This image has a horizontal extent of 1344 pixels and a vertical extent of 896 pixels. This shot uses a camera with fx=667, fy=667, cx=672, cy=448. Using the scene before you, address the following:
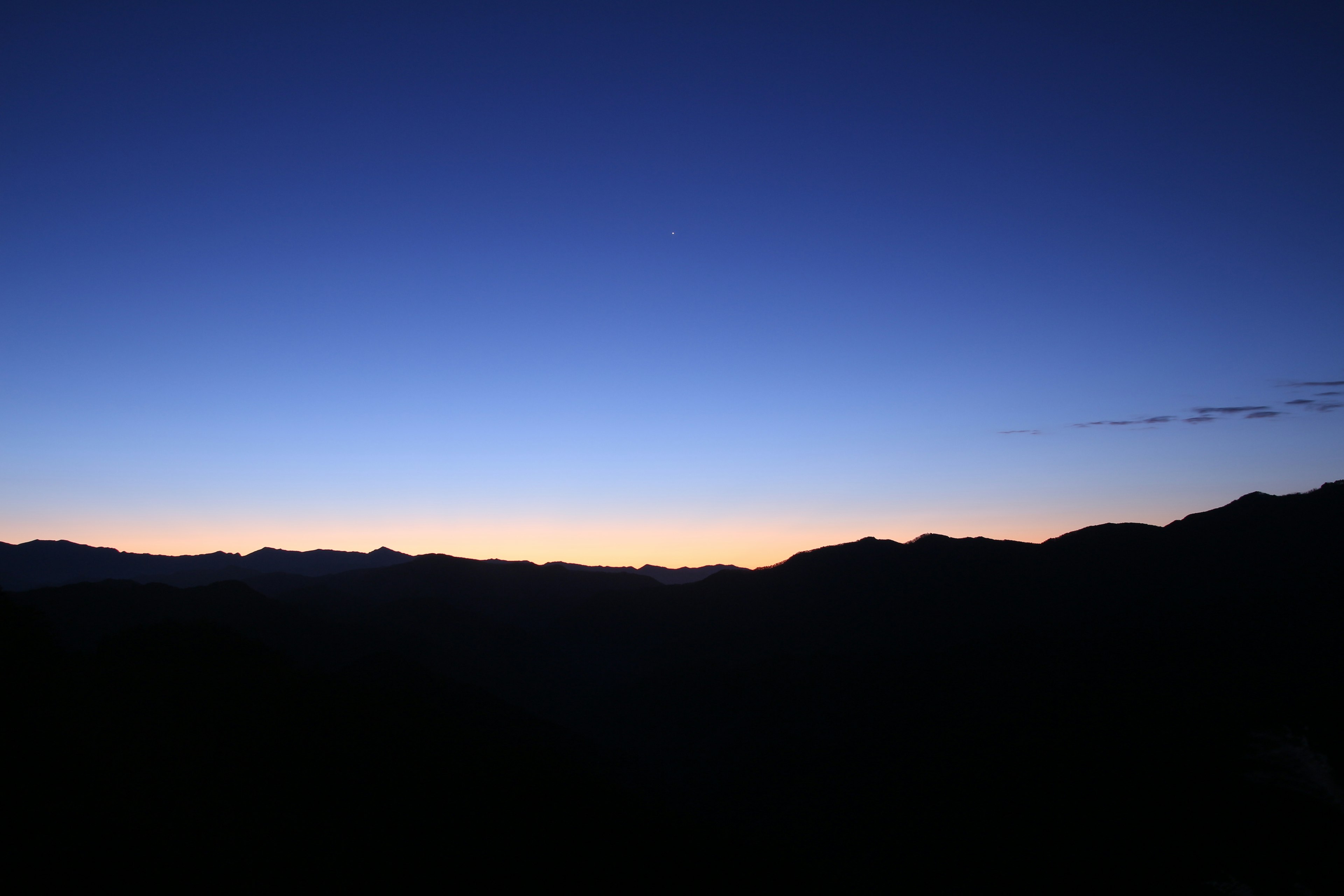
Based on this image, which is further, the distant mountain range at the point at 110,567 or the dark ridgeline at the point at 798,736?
the distant mountain range at the point at 110,567

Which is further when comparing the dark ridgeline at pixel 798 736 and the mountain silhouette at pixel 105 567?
the mountain silhouette at pixel 105 567

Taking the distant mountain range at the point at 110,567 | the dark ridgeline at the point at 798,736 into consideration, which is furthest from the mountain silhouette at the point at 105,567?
the dark ridgeline at the point at 798,736

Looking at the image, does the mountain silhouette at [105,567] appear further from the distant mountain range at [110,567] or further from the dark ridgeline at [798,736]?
the dark ridgeline at [798,736]

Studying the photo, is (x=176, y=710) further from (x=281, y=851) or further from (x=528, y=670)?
(x=528, y=670)

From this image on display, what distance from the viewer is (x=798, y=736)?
157 feet

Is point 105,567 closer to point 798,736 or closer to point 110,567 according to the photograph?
point 110,567

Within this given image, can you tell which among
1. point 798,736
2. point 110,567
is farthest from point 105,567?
point 798,736

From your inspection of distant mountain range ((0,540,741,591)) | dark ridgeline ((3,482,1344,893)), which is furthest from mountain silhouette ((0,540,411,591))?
dark ridgeline ((3,482,1344,893))

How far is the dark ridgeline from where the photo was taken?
83.4ft

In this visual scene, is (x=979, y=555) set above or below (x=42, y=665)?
above

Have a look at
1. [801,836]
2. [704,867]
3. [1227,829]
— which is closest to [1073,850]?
[1227,829]

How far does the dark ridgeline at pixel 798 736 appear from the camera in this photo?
25.4m

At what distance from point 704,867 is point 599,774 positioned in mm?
11921

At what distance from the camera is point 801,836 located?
37188 mm
